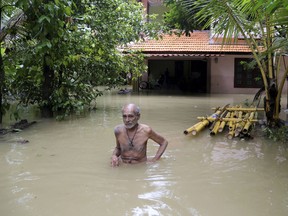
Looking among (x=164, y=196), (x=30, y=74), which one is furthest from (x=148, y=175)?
(x=30, y=74)

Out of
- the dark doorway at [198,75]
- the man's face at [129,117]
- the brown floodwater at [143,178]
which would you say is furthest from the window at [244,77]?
the man's face at [129,117]

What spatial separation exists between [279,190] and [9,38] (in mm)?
7064

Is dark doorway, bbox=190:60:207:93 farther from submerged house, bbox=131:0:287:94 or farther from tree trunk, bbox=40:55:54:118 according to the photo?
tree trunk, bbox=40:55:54:118

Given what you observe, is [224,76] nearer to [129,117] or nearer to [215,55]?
[215,55]

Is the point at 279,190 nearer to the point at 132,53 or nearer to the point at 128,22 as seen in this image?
the point at 128,22

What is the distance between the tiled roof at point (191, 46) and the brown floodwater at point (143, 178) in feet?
35.6

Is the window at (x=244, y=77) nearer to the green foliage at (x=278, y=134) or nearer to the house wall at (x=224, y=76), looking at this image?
the house wall at (x=224, y=76)

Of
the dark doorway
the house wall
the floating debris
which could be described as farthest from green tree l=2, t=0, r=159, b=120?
the dark doorway

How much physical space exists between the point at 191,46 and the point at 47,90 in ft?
35.3

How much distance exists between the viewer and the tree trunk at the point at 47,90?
32.4 feet

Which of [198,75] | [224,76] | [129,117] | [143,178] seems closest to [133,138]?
[129,117]

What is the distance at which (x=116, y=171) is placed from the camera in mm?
5168

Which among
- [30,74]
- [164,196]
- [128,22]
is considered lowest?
[164,196]

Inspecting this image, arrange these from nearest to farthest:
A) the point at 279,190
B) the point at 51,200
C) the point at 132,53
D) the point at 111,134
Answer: the point at 51,200
the point at 279,190
the point at 111,134
the point at 132,53
